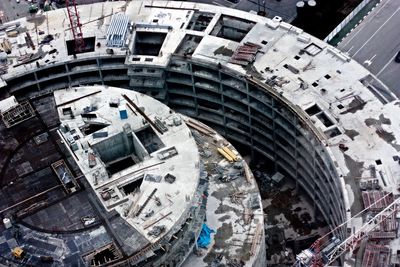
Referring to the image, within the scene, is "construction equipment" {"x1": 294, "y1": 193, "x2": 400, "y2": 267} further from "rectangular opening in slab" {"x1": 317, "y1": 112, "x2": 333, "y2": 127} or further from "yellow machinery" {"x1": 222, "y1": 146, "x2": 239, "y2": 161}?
"yellow machinery" {"x1": 222, "y1": 146, "x2": 239, "y2": 161}

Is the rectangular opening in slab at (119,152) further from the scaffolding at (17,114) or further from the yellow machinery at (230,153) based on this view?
the yellow machinery at (230,153)

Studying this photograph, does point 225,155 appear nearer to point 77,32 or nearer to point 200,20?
point 200,20

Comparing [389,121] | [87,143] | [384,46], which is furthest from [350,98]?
[87,143]

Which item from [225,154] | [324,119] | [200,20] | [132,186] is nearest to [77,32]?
[200,20]

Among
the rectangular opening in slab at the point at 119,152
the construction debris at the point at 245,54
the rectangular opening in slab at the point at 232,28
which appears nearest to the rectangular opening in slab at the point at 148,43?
the rectangular opening in slab at the point at 232,28

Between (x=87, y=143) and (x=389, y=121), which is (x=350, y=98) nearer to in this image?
(x=389, y=121)

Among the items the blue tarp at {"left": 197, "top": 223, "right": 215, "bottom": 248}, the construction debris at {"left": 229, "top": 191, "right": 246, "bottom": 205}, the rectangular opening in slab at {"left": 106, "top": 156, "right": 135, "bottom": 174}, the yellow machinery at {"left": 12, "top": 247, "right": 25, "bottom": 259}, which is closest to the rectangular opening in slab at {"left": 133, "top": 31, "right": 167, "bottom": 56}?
the rectangular opening in slab at {"left": 106, "top": 156, "right": 135, "bottom": 174}
